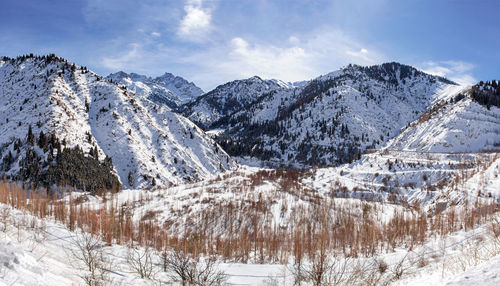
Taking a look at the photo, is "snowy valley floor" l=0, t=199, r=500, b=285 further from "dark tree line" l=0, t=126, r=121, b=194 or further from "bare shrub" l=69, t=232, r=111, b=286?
"dark tree line" l=0, t=126, r=121, b=194

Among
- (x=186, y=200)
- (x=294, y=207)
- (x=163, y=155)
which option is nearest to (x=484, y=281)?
(x=294, y=207)

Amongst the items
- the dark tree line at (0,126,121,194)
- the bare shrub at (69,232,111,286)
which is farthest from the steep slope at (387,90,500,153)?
the bare shrub at (69,232,111,286)

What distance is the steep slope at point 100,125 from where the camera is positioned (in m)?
42.7

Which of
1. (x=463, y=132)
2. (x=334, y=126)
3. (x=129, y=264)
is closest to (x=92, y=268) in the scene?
(x=129, y=264)

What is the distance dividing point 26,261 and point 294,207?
27260mm

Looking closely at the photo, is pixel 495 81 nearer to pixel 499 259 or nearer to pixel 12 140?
pixel 499 259

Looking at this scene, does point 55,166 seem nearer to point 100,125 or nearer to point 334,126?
point 100,125

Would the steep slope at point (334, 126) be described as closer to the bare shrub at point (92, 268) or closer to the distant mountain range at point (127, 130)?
the distant mountain range at point (127, 130)

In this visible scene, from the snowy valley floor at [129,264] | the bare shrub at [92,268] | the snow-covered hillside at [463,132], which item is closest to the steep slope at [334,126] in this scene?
the snow-covered hillside at [463,132]

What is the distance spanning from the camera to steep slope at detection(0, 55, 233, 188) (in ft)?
140

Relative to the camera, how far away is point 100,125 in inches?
2007

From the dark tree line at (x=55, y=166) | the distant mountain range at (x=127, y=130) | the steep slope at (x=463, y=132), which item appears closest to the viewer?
the dark tree line at (x=55, y=166)

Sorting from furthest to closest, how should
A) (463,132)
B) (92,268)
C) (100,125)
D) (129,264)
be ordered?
(463,132)
(100,125)
(129,264)
(92,268)

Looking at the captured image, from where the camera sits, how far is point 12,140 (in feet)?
128
